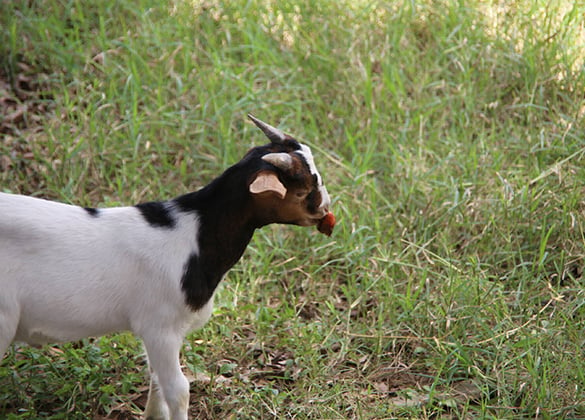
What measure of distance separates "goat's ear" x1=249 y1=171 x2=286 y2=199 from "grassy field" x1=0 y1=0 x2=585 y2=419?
1217mm

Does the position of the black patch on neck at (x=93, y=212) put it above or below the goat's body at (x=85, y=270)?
above

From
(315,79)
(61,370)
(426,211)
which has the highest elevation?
(315,79)

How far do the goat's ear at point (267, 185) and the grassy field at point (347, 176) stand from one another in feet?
3.99

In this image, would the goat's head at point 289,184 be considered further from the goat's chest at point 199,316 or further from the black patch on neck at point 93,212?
the black patch on neck at point 93,212

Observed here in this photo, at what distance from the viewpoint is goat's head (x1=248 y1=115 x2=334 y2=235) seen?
140 inches

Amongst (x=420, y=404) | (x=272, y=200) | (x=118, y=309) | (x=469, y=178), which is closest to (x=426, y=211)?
(x=469, y=178)

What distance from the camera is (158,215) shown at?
12.3 feet

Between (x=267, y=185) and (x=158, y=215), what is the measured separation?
0.60m

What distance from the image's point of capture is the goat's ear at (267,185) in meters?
3.43

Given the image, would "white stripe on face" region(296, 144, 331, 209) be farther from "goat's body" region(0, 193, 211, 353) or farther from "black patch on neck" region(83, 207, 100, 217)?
"black patch on neck" region(83, 207, 100, 217)

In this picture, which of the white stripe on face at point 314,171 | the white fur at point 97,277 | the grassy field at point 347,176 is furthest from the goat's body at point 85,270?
the grassy field at point 347,176

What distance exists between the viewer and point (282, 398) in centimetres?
416

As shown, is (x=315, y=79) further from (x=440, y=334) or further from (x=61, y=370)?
(x=61, y=370)

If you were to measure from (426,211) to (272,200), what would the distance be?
1.87 metres
